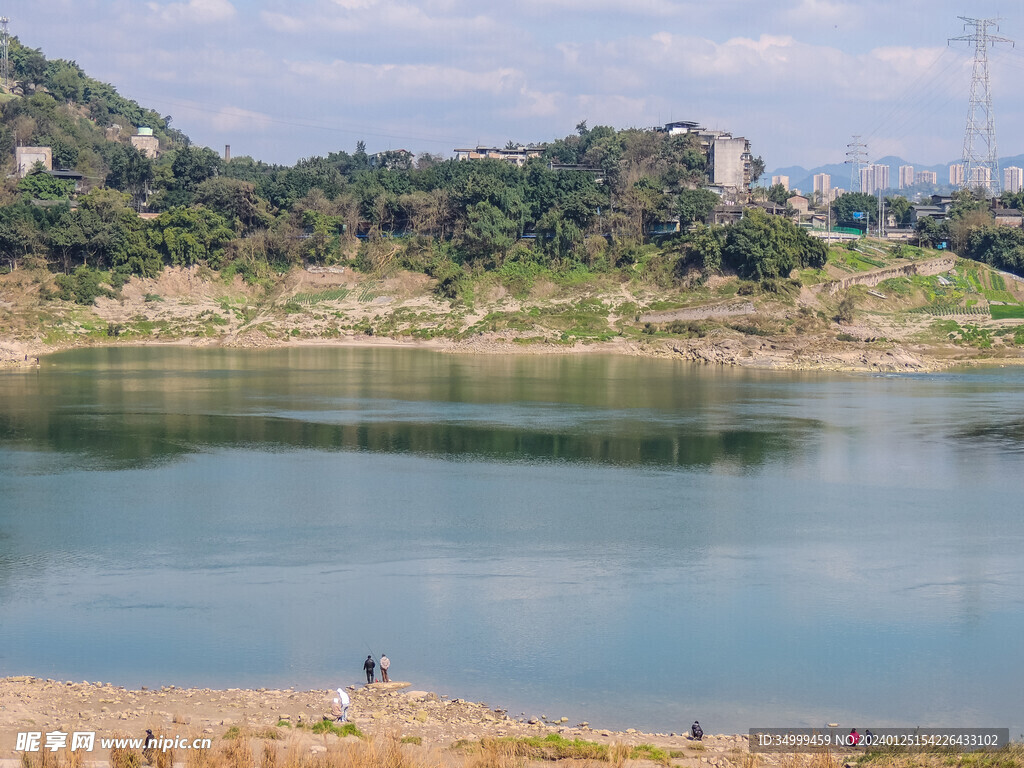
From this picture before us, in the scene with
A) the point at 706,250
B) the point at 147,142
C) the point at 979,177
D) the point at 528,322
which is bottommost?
the point at 528,322

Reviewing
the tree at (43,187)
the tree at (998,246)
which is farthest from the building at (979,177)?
the tree at (43,187)

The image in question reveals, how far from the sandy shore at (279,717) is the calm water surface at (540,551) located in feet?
2.38

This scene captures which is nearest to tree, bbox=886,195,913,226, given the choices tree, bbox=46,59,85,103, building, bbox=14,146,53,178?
building, bbox=14,146,53,178

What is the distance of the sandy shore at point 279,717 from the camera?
642 inches

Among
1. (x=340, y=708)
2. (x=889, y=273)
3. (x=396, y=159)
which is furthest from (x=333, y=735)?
(x=396, y=159)

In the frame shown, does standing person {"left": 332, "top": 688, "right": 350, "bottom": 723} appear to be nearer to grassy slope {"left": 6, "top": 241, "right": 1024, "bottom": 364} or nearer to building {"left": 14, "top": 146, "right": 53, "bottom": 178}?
grassy slope {"left": 6, "top": 241, "right": 1024, "bottom": 364}

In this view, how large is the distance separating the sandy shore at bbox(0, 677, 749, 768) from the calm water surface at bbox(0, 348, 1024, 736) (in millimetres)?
724

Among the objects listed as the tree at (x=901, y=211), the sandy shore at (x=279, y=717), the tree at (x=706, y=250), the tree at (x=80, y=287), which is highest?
the tree at (x=901, y=211)

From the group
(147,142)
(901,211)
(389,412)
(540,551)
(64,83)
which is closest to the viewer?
(540,551)

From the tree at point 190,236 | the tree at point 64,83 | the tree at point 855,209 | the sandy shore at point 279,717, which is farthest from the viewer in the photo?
the tree at point 64,83

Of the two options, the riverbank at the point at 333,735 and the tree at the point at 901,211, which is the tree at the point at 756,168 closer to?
the tree at the point at 901,211

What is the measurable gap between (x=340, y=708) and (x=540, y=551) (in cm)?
983

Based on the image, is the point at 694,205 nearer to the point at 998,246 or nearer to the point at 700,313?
the point at 700,313

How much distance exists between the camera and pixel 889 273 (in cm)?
7644
